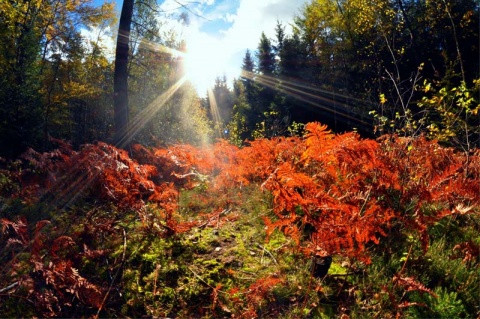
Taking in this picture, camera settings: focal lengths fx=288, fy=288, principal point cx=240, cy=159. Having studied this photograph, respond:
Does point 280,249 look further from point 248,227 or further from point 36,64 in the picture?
point 36,64

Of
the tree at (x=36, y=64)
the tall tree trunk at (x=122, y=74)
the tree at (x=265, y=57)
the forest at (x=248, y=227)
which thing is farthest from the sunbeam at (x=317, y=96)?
the forest at (x=248, y=227)

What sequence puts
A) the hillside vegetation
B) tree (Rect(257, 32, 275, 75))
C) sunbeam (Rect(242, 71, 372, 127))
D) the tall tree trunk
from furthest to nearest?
tree (Rect(257, 32, 275, 75)) → sunbeam (Rect(242, 71, 372, 127)) → the tall tree trunk → the hillside vegetation

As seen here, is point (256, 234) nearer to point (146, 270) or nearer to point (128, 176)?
point (146, 270)

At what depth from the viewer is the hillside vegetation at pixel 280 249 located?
2.33m

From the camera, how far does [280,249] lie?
3174 mm

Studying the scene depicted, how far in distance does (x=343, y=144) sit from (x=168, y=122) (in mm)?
16692

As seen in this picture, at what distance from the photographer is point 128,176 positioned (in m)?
4.33

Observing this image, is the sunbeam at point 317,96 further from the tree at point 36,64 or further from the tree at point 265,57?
the tree at point 36,64

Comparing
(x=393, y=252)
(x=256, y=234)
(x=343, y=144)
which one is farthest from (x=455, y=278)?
(x=256, y=234)

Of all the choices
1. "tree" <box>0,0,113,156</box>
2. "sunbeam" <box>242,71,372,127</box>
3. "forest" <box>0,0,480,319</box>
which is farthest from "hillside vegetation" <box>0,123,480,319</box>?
"sunbeam" <box>242,71,372,127</box>

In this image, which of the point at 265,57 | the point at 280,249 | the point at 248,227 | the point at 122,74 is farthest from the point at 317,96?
the point at 280,249

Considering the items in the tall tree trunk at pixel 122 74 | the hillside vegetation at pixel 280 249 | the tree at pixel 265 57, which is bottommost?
the hillside vegetation at pixel 280 249

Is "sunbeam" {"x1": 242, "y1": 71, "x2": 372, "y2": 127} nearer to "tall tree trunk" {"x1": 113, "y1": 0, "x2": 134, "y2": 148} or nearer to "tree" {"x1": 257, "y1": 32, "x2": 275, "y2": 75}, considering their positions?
"tree" {"x1": 257, "y1": 32, "x2": 275, "y2": 75}

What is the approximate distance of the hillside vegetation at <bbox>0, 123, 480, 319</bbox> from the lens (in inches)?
91.9
